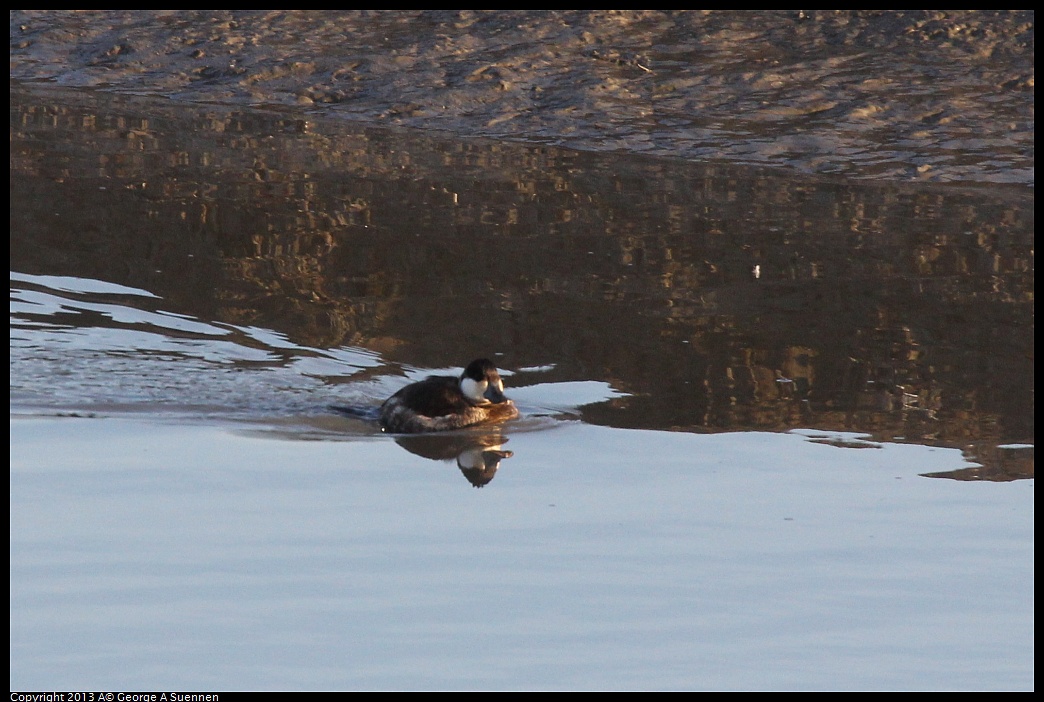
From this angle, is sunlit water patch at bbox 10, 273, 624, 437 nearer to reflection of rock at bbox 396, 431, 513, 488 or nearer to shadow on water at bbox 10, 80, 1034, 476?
shadow on water at bbox 10, 80, 1034, 476

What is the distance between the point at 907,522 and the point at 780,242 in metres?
6.10

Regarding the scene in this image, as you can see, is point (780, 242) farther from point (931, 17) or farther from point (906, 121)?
point (931, 17)

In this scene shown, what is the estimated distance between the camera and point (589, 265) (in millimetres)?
11938

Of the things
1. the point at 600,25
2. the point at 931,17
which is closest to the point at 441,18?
the point at 600,25

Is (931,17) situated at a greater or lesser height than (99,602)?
greater

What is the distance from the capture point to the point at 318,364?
976 cm

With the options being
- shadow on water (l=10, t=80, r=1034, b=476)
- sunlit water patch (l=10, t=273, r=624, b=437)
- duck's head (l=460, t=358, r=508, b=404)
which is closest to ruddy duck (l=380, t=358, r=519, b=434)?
duck's head (l=460, t=358, r=508, b=404)

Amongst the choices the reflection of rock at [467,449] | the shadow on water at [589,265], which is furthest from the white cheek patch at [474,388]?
the shadow on water at [589,265]

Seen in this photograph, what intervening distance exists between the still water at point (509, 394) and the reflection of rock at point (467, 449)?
43 mm

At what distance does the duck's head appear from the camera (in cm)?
857

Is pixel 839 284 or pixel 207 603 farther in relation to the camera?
pixel 839 284

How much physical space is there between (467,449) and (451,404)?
40 centimetres

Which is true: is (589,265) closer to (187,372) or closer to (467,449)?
(187,372)

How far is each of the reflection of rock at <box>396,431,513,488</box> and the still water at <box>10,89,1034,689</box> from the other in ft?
0.14
